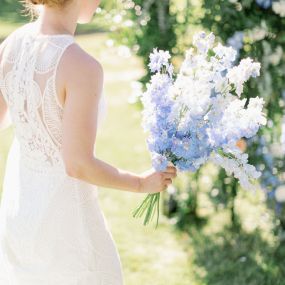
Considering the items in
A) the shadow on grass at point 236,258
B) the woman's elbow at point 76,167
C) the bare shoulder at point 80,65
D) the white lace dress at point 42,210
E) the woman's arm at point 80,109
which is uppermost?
the bare shoulder at point 80,65

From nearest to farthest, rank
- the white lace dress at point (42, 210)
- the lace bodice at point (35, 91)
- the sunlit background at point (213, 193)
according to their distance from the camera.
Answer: the lace bodice at point (35, 91) → the white lace dress at point (42, 210) → the sunlit background at point (213, 193)

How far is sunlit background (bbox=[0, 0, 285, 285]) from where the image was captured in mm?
3729

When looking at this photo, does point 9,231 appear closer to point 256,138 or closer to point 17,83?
point 17,83

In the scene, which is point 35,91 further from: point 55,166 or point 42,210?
point 42,210

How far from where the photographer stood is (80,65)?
74.8 inches

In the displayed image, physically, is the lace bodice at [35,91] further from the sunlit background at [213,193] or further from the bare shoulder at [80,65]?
the sunlit background at [213,193]

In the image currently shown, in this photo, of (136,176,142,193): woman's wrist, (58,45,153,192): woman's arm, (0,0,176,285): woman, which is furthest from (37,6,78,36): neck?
(136,176,142,193): woman's wrist

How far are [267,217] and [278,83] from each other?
0.95 metres

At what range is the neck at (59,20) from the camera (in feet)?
6.63

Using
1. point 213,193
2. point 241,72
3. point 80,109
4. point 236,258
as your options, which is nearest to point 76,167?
point 80,109

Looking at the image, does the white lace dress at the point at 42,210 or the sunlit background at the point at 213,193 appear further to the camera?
the sunlit background at the point at 213,193

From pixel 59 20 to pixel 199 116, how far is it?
0.52m

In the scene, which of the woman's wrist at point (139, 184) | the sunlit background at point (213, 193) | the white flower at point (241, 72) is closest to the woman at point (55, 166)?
the woman's wrist at point (139, 184)

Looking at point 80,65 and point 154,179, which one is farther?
point 154,179
